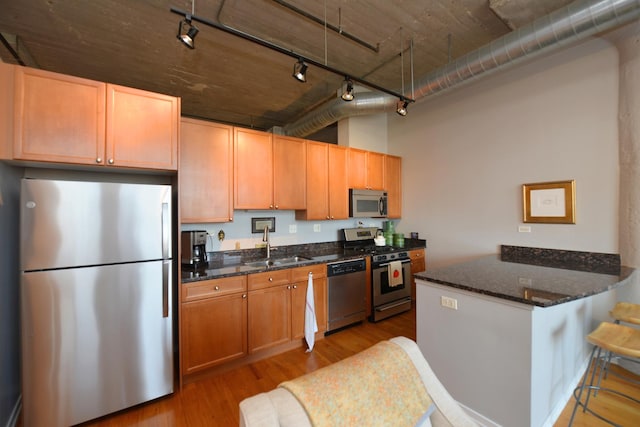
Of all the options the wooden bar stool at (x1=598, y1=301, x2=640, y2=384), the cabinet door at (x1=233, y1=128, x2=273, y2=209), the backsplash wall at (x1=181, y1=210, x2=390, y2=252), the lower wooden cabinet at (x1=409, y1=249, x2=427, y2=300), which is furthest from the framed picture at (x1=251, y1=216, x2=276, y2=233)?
the wooden bar stool at (x1=598, y1=301, x2=640, y2=384)

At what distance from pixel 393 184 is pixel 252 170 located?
2.36m

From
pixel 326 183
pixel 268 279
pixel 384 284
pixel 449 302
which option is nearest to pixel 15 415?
pixel 268 279

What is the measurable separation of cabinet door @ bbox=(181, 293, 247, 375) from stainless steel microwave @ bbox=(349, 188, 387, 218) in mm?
1965

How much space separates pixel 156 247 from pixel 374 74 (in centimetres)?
302

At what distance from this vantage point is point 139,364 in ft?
6.49

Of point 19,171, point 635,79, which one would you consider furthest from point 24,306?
point 635,79

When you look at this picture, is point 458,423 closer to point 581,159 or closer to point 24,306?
point 24,306

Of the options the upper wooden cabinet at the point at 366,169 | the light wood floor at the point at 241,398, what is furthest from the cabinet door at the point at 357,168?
the light wood floor at the point at 241,398

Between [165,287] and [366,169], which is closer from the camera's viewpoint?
[165,287]

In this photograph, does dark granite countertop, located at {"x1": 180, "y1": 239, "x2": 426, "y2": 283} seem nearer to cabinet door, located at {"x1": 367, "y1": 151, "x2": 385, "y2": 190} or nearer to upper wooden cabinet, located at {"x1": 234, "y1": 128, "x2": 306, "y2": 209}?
upper wooden cabinet, located at {"x1": 234, "y1": 128, "x2": 306, "y2": 209}

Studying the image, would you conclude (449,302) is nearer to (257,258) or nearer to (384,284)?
(384,284)

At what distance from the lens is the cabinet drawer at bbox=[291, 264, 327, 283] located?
2803mm

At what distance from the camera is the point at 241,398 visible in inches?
83.7

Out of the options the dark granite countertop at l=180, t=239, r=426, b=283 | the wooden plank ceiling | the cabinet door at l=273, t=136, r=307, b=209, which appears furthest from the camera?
the cabinet door at l=273, t=136, r=307, b=209
